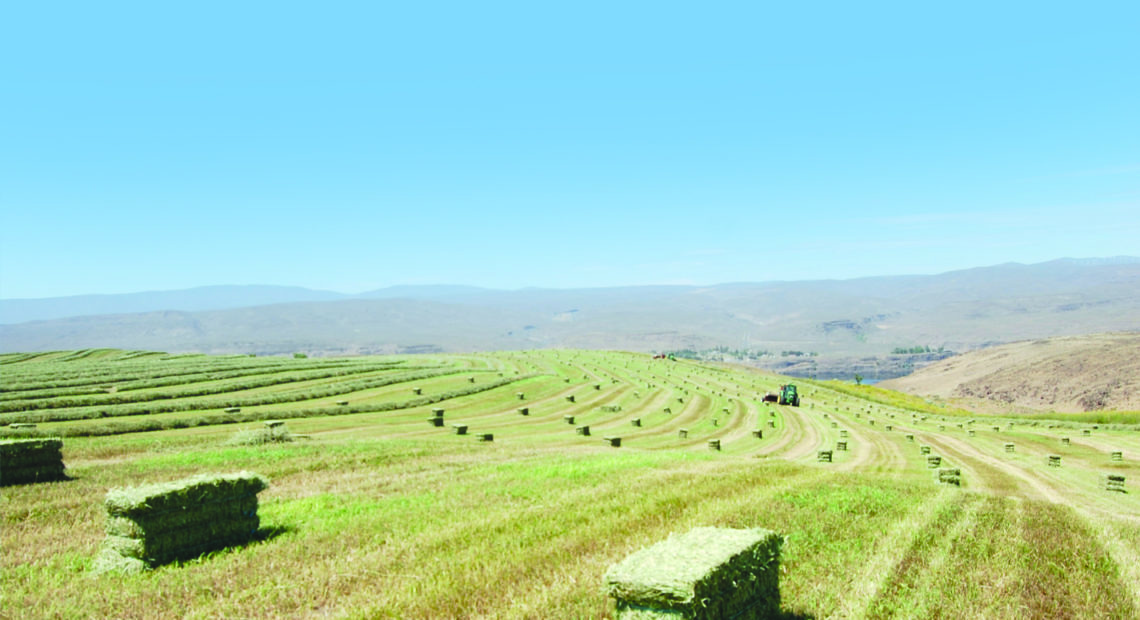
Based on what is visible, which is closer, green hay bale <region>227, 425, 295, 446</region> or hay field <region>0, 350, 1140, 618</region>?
hay field <region>0, 350, 1140, 618</region>

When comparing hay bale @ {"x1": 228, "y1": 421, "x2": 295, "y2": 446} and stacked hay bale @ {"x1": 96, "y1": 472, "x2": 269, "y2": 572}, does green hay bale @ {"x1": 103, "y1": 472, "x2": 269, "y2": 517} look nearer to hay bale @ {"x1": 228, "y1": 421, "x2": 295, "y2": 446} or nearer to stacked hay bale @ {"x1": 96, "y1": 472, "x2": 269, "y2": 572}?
stacked hay bale @ {"x1": 96, "y1": 472, "x2": 269, "y2": 572}

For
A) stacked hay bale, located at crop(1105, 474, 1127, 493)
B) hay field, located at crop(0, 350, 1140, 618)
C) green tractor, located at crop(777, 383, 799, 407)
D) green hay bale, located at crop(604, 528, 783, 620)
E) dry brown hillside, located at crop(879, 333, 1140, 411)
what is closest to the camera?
green hay bale, located at crop(604, 528, 783, 620)

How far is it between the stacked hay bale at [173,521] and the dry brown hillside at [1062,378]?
12599 centimetres

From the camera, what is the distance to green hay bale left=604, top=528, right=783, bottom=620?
7008mm

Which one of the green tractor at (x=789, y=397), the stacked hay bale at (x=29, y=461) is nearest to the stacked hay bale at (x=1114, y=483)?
the stacked hay bale at (x=29, y=461)

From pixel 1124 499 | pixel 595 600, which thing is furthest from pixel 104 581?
pixel 1124 499

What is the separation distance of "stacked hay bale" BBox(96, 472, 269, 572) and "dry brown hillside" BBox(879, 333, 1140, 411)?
125988 millimetres

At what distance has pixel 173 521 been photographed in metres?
11.6

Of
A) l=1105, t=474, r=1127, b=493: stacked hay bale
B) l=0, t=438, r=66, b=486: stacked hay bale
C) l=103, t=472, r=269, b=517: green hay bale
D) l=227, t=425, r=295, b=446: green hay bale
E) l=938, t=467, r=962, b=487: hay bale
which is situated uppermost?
l=103, t=472, r=269, b=517: green hay bale

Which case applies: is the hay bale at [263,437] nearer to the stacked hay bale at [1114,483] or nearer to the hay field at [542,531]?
the hay field at [542,531]

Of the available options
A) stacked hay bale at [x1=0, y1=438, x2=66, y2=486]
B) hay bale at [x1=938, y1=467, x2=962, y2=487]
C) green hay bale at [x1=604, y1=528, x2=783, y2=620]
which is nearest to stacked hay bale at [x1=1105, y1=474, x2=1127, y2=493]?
hay bale at [x1=938, y1=467, x2=962, y2=487]

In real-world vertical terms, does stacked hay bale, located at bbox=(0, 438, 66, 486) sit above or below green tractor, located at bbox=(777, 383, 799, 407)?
above

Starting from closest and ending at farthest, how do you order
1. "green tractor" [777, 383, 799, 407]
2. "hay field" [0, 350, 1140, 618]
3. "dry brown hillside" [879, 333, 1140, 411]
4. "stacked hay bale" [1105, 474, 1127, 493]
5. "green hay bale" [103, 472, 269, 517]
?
"hay field" [0, 350, 1140, 618] → "green hay bale" [103, 472, 269, 517] → "stacked hay bale" [1105, 474, 1127, 493] → "green tractor" [777, 383, 799, 407] → "dry brown hillside" [879, 333, 1140, 411]

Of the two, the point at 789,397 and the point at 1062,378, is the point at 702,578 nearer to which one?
the point at 789,397
